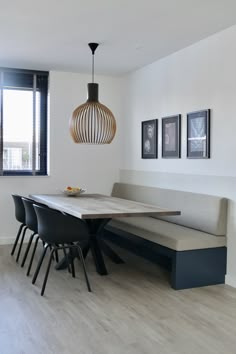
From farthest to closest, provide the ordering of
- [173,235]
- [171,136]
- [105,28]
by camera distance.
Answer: [171,136]
[105,28]
[173,235]

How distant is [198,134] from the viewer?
458 centimetres

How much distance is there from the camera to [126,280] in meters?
4.14

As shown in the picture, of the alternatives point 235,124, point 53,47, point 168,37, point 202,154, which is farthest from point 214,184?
point 53,47

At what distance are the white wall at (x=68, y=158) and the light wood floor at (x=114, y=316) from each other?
1.74 meters

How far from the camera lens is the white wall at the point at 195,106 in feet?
13.4

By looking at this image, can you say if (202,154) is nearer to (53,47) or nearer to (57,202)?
(57,202)

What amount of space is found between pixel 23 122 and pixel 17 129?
13cm

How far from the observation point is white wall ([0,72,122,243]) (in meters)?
5.92

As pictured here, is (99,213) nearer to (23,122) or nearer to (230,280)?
(230,280)

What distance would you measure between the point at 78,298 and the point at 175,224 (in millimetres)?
1514

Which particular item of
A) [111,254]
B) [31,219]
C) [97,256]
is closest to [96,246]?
[97,256]

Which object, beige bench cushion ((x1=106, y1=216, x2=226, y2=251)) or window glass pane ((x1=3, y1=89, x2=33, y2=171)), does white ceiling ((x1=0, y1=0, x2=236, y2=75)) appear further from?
beige bench cushion ((x1=106, y1=216, x2=226, y2=251))

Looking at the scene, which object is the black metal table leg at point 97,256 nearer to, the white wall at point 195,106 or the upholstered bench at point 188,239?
the upholstered bench at point 188,239

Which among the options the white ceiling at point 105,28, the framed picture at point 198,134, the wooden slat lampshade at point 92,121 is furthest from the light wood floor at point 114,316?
the white ceiling at point 105,28
